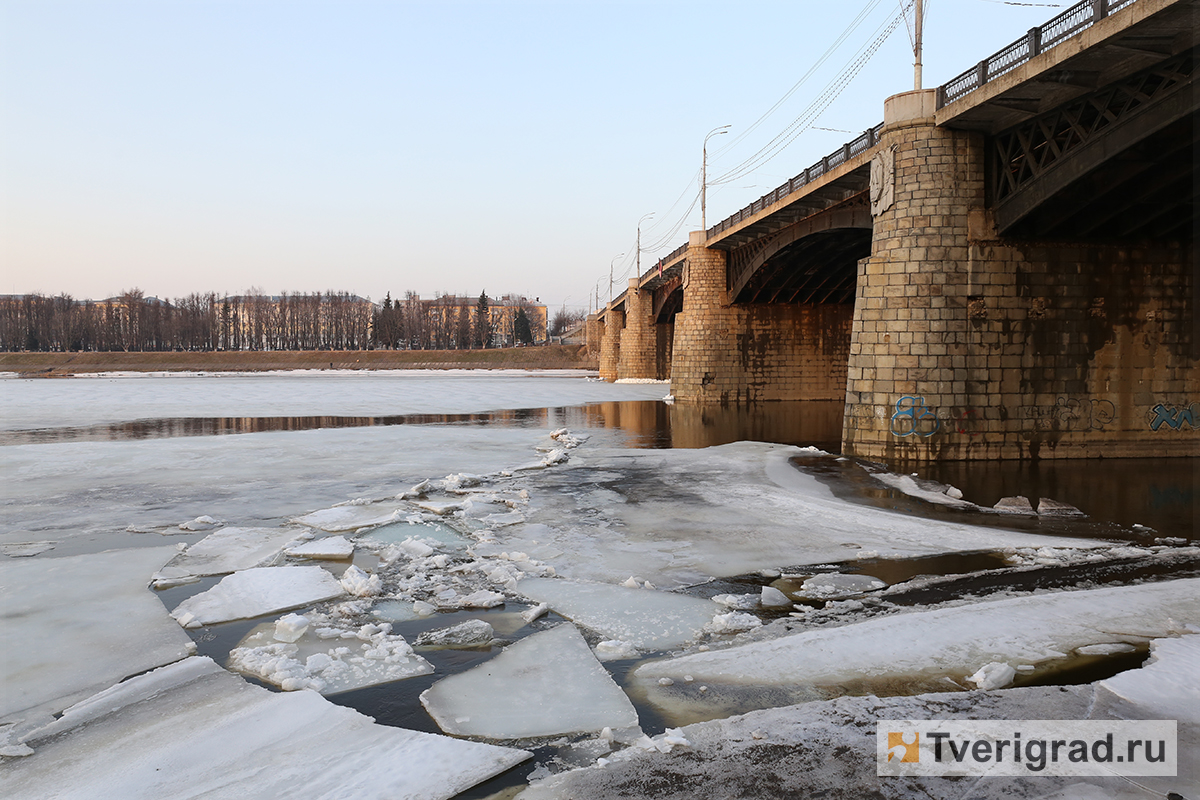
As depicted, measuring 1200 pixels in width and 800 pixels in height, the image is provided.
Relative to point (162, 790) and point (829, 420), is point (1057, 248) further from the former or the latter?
point (162, 790)

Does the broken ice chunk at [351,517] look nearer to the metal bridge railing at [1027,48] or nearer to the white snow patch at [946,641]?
the white snow patch at [946,641]

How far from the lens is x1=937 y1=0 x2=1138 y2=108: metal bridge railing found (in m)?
12.4

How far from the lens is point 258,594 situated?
6793 mm

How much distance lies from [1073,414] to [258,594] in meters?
17.8

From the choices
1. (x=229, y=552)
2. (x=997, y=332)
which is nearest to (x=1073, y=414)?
(x=997, y=332)

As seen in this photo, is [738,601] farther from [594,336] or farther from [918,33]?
[594,336]

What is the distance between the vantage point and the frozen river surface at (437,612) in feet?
13.5

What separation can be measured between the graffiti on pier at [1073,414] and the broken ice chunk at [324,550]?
15.5m

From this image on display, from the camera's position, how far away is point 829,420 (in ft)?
98.7

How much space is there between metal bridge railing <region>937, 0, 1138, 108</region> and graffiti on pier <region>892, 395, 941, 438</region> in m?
6.64

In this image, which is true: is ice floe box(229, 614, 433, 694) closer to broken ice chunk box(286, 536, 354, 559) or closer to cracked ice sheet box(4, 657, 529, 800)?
cracked ice sheet box(4, 657, 529, 800)

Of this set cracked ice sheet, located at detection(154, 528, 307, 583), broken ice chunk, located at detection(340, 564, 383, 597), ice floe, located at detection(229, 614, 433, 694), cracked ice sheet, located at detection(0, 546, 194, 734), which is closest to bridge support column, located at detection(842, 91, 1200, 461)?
cracked ice sheet, located at detection(154, 528, 307, 583)

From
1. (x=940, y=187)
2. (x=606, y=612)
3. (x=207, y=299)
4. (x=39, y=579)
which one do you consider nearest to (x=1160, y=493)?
(x=940, y=187)

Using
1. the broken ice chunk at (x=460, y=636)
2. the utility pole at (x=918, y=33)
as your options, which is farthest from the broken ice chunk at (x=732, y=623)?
the utility pole at (x=918, y=33)
